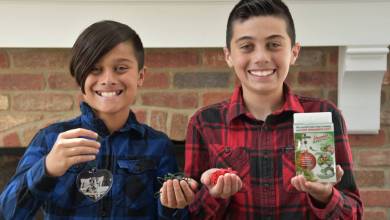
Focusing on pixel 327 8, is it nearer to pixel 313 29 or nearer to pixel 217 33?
pixel 313 29

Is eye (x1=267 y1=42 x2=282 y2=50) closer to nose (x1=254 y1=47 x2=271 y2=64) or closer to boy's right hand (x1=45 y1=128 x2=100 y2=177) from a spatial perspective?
nose (x1=254 y1=47 x2=271 y2=64)

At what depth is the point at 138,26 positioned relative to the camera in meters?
1.49

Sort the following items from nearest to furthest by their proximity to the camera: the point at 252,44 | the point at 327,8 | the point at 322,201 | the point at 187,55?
the point at 322,201 < the point at 252,44 < the point at 327,8 < the point at 187,55

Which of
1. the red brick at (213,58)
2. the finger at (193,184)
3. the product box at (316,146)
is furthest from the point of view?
the red brick at (213,58)

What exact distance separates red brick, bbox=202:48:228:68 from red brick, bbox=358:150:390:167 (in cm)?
57

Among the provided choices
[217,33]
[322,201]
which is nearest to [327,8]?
[217,33]

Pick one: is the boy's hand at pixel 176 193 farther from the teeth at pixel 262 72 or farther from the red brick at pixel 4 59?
the red brick at pixel 4 59

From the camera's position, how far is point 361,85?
1517mm

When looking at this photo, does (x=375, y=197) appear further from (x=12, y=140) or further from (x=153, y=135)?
(x=12, y=140)

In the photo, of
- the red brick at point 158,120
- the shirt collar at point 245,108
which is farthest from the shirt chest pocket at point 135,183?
the red brick at point 158,120

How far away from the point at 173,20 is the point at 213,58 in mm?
195

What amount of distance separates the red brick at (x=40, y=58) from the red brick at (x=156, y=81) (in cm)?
29

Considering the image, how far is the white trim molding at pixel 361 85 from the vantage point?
146 centimetres

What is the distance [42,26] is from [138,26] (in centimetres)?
32
